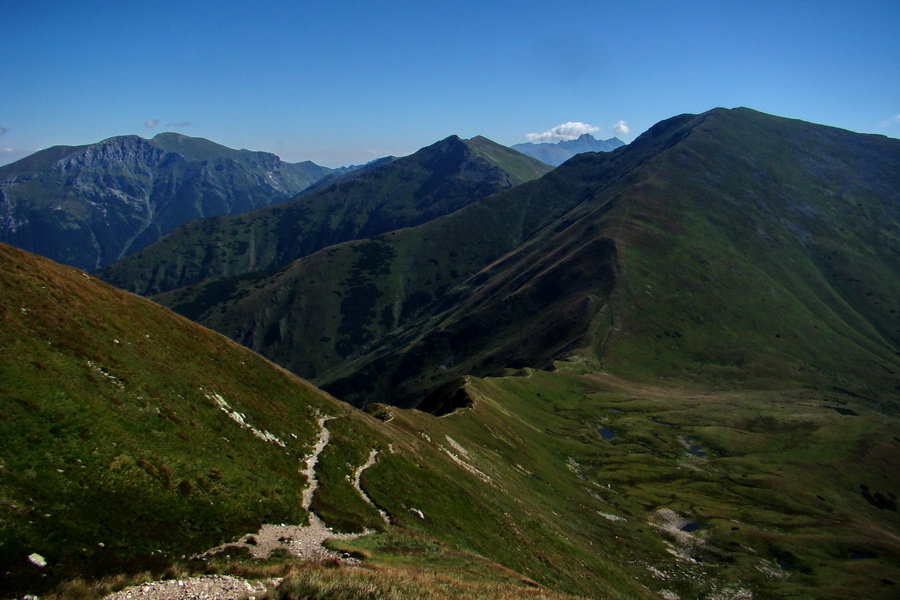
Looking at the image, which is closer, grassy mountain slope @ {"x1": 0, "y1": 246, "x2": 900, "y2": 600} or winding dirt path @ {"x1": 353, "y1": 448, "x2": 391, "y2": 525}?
grassy mountain slope @ {"x1": 0, "y1": 246, "x2": 900, "y2": 600}

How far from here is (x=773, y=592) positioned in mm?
71250

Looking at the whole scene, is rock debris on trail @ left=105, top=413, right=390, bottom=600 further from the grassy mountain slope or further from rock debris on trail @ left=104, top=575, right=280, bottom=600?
the grassy mountain slope

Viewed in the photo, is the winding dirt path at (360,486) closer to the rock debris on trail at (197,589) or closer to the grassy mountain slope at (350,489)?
the grassy mountain slope at (350,489)

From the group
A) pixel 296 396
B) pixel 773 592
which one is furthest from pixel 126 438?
pixel 773 592

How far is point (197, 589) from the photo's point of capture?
20.3 meters

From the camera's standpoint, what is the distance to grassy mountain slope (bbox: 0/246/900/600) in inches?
939

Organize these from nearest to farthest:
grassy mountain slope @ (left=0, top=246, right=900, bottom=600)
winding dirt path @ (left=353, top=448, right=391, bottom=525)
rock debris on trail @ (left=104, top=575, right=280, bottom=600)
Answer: rock debris on trail @ (left=104, top=575, right=280, bottom=600) → grassy mountain slope @ (left=0, top=246, right=900, bottom=600) → winding dirt path @ (left=353, top=448, right=391, bottom=525)

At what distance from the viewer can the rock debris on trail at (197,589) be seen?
19411 millimetres

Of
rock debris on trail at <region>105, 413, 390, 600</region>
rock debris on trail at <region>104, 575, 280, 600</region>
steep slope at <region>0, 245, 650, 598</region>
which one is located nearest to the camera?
rock debris on trail at <region>104, 575, 280, 600</region>

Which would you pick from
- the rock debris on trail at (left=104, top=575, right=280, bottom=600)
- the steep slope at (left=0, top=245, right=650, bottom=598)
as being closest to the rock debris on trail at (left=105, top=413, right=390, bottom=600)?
the rock debris on trail at (left=104, top=575, right=280, bottom=600)

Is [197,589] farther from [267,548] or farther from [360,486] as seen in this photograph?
[360,486]

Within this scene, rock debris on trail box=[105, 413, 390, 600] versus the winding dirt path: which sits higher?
rock debris on trail box=[105, 413, 390, 600]

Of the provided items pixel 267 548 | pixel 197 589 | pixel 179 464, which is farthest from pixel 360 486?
pixel 197 589

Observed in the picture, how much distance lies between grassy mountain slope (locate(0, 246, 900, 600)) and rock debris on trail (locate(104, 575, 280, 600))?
1812 mm
